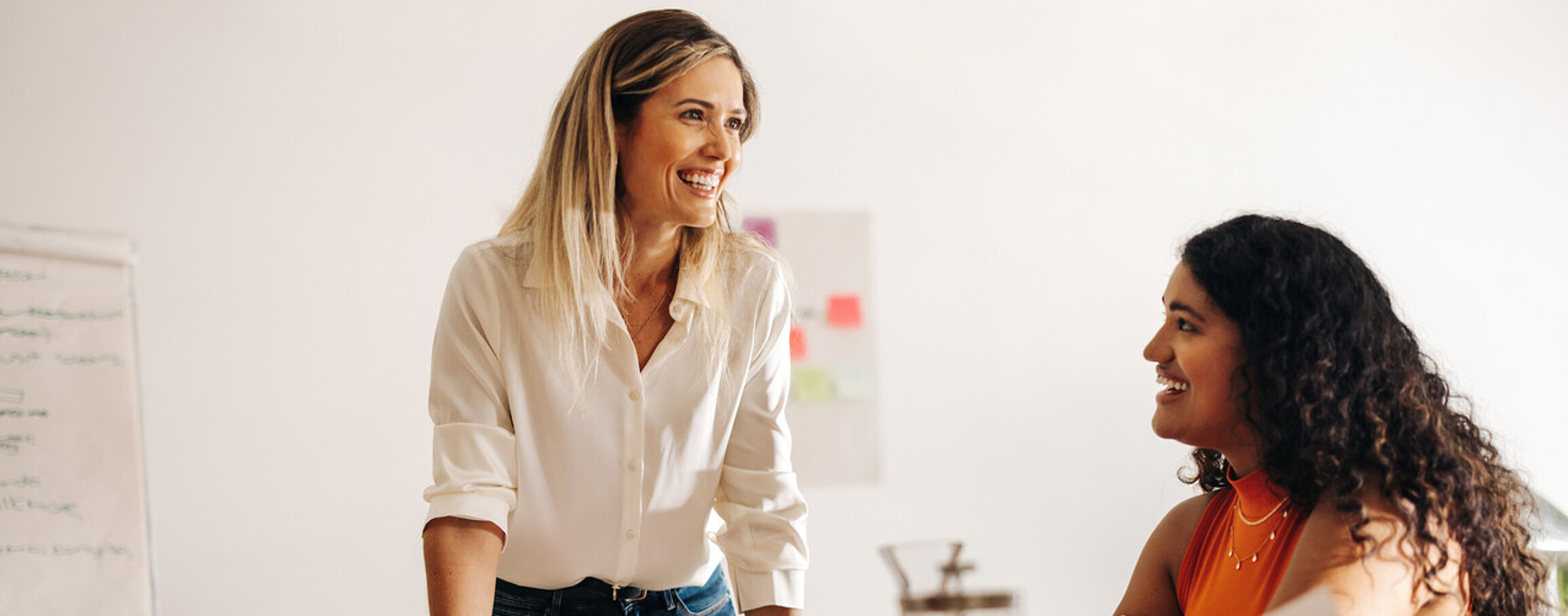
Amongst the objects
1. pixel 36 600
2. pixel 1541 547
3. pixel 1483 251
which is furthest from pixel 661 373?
pixel 1483 251

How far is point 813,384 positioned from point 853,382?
10 centimetres

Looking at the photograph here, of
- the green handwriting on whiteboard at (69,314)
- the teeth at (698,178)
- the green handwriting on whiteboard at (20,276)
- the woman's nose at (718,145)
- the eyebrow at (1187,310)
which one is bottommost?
the eyebrow at (1187,310)

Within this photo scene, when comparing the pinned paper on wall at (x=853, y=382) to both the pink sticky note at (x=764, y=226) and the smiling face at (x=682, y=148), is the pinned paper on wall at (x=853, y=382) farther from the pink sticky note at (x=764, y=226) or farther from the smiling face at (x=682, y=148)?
the smiling face at (x=682, y=148)

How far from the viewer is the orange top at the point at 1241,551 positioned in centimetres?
126

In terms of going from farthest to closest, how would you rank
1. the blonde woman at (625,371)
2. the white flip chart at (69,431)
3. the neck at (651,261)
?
the white flip chart at (69,431), the neck at (651,261), the blonde woman at (625,371)

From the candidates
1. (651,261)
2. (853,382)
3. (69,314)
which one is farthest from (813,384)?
(69,314)

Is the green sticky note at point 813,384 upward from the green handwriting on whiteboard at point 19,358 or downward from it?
downward

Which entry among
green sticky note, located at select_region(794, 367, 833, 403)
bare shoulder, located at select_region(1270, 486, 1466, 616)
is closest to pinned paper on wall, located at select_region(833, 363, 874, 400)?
green sticky note, located at select_region(794, 367, 833, 403)

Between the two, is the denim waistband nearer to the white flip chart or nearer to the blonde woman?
the blonde woman

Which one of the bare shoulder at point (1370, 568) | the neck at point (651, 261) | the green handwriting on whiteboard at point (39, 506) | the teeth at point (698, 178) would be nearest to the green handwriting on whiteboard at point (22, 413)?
the green handwriting on whiteboard at point (39, 506)

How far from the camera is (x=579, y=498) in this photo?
4.52 feet

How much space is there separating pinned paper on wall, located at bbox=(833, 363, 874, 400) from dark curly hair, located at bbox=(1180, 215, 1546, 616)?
1.94 m

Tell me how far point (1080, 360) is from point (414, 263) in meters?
1.73

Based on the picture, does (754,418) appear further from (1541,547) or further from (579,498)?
(1541,547)
